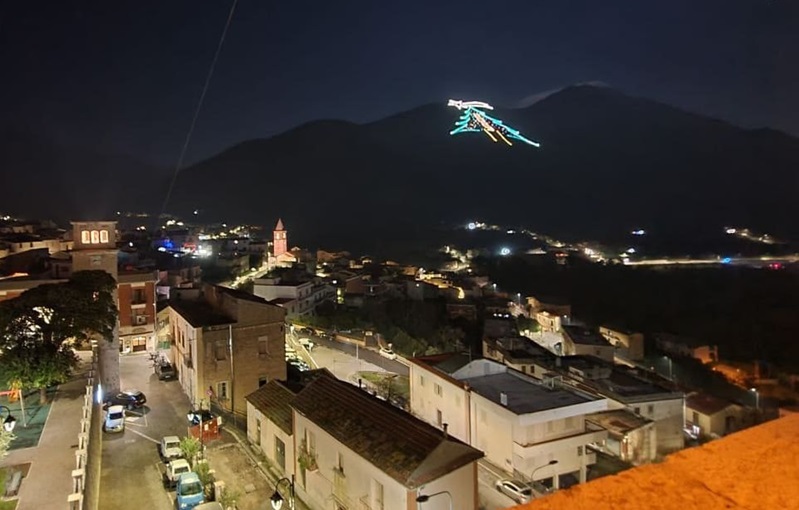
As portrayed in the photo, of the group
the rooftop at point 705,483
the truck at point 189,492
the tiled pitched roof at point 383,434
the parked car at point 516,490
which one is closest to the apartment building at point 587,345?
the parked car at point 516,490

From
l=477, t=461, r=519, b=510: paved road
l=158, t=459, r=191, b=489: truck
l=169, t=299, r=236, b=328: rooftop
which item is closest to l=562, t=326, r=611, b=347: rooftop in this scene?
l=477, t=461, r=519, b=510: paved road

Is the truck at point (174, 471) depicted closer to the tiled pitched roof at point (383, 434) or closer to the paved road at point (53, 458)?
the paved road at point (53, 458)

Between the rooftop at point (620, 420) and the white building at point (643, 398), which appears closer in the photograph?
the rooftop at point (620, 420)

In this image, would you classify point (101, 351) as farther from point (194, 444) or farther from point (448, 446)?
point (448, 446)

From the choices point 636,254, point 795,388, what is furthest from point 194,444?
point 636,254

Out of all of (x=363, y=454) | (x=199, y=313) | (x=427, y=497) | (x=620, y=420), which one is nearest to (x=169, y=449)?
(x=363, y=454)

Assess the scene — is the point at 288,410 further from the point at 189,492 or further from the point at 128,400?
the point at 128,400
